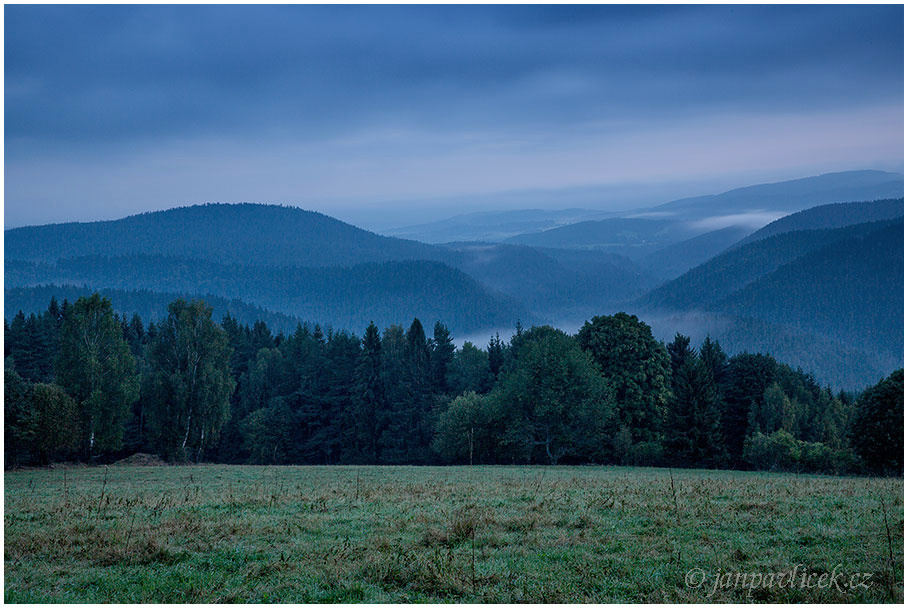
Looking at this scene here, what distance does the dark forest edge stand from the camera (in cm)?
4319

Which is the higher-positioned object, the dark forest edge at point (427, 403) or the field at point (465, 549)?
the field at point (465, 549)

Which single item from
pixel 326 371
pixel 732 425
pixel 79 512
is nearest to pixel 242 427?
pixel 326 371

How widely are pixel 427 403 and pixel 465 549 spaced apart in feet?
191

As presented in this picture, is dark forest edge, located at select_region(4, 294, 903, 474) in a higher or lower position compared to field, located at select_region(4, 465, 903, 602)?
lower

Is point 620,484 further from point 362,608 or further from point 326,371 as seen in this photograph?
point 326,371

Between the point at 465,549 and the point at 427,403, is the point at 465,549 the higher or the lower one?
the higher one

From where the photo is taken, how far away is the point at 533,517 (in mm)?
13906

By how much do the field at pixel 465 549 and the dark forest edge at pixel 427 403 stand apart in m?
28.3

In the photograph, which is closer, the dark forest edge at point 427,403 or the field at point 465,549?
the field at point 465,549

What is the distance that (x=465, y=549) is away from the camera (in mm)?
11586

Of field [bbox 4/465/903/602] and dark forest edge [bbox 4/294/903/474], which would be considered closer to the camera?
field [bbox 4/465/903/602]

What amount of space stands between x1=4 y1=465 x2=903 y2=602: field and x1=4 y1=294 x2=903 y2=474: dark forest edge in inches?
1113

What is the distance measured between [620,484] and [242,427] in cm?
5200

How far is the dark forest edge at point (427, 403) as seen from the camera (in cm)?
4319
